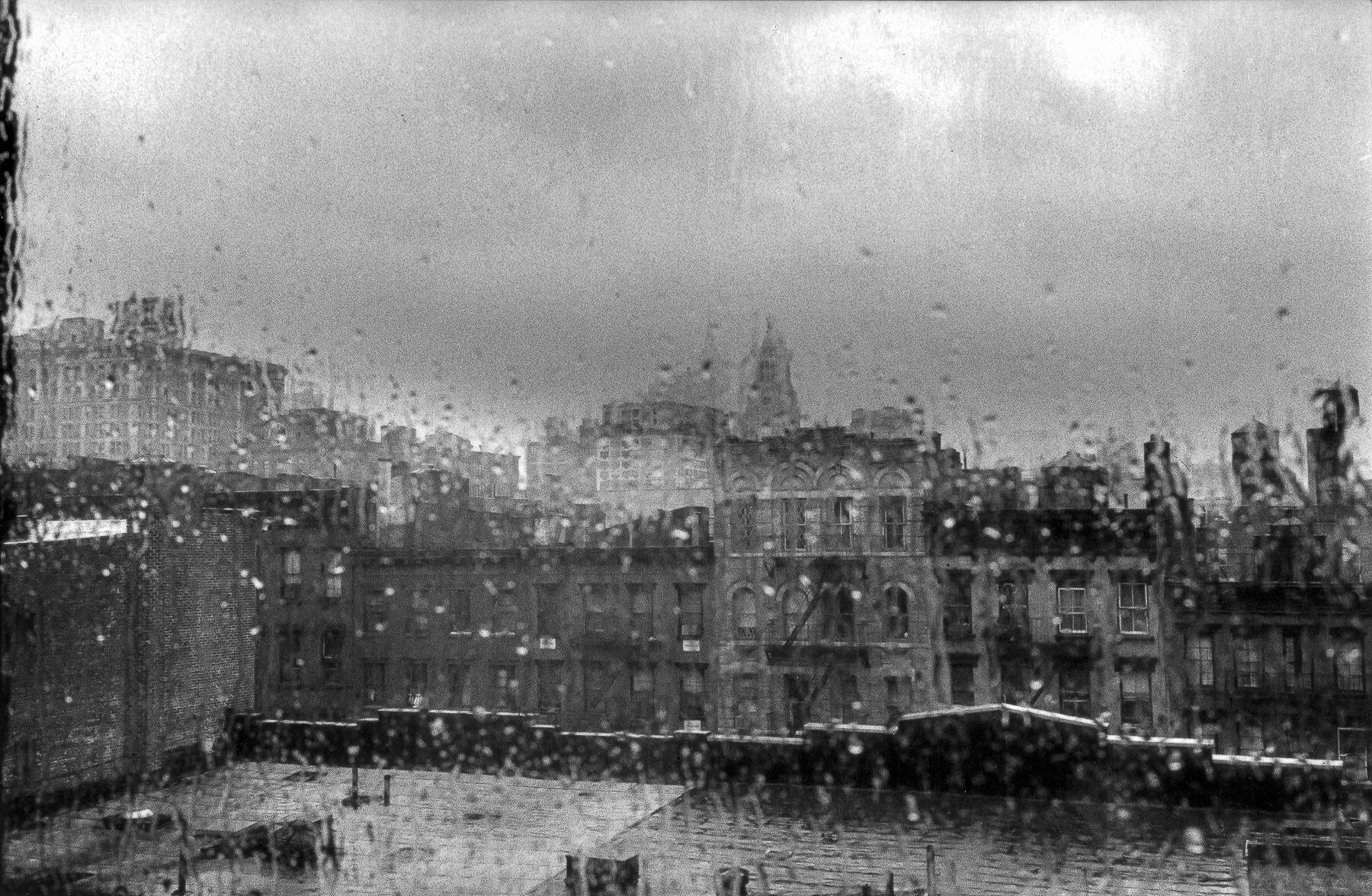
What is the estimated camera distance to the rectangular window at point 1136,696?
27.6 feet

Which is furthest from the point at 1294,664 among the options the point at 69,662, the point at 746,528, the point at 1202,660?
the point at 69,662

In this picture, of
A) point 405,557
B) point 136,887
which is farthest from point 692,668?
point 136,887

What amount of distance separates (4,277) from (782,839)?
11.2 feet

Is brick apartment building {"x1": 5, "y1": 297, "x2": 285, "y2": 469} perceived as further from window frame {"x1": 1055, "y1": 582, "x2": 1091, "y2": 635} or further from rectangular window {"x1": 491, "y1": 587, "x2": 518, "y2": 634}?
window frame {"x1": 1055, "y1": 582, "x2": 1091, "y2": 635}

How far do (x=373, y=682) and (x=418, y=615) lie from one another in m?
0.78

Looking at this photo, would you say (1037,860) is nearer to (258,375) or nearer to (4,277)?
(4,277)

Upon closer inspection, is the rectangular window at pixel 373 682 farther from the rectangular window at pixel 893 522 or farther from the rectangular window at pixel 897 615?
the rectangular window at pixel 893 522

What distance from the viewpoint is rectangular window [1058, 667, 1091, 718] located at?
27.8 ft

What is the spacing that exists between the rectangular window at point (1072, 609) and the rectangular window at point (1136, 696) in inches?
22.0

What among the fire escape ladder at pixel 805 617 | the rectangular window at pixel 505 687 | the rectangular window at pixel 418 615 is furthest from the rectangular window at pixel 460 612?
the fire escape ladder at pixel 805 617

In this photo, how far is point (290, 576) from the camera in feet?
30.2

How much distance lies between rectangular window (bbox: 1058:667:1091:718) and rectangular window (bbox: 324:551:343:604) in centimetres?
710

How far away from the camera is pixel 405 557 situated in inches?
381

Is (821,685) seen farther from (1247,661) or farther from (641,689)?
(1247,661)
